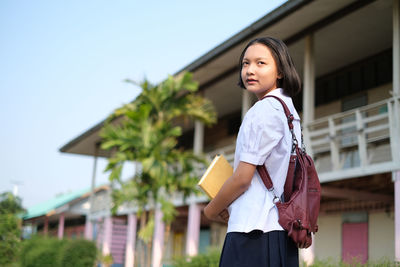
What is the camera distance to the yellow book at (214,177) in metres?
2.16

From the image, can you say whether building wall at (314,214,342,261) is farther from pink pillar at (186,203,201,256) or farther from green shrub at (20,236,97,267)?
green shrub at (20,236,97,267)

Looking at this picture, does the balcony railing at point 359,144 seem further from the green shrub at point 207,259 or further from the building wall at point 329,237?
the green shrub at point 207,259

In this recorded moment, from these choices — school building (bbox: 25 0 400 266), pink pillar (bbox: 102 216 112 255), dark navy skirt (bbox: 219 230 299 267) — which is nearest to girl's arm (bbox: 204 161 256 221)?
dark navy skirt (bbox: 219 230 299 267)

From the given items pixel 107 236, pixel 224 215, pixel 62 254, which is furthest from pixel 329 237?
pixel 224 215

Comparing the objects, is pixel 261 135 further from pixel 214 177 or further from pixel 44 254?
pixel 44 254

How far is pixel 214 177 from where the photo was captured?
220 cm

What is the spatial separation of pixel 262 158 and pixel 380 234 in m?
10.8

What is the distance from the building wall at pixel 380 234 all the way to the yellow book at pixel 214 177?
402 inches

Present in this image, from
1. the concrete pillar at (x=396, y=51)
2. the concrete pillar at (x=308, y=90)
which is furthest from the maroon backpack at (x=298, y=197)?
the concrete pillar at (x=308, y=90)

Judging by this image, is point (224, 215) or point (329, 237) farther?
point (329, 237)

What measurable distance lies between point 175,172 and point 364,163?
5.13 m

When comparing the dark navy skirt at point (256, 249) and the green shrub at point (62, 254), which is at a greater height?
the dark navy skirt at point (256, 249)

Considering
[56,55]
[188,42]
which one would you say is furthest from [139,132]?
[56,55]

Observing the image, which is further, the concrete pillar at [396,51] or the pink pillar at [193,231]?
the pink pillar at [193,231]
